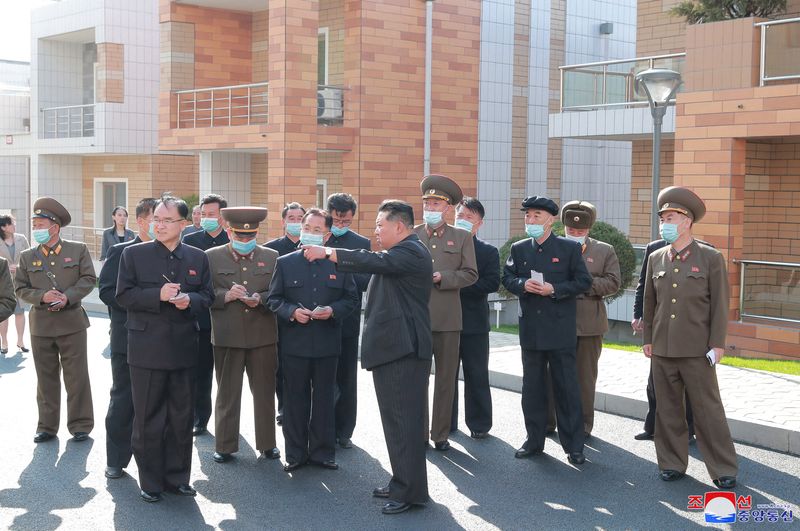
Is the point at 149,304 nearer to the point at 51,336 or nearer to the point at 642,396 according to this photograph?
the point at 51,336

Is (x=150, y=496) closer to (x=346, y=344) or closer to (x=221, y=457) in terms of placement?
(x=221, y=457)

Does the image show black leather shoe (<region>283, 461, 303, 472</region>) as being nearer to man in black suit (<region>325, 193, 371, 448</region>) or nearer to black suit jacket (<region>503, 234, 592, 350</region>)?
man in black suit (<region>325, 193, 371, 448</region>)

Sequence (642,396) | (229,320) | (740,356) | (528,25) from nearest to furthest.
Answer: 1. (229,320)
2. (642,396)
3. (740,356)
4. (528,25)

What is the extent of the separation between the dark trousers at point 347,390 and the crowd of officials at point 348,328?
0.05 feet

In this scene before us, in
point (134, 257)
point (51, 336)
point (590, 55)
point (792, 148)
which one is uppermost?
point (590, 55)

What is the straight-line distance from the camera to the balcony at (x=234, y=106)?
66.0 feet

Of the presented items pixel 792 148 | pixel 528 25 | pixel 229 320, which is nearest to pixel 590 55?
pixel 528 25

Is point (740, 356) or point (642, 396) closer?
point (642, 396)

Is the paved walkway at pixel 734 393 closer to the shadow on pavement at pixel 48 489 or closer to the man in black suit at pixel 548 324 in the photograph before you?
the man in black suit at pixel 548 324

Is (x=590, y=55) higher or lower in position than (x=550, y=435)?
higher

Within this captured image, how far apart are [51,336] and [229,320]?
1733mm

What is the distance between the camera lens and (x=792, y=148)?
1501 cm

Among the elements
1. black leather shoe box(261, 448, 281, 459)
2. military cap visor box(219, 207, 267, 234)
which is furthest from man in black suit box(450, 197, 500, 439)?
military cap visor box(219, 207, 267, 234)

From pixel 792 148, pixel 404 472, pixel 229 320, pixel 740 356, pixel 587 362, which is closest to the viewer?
pixel 404 472
